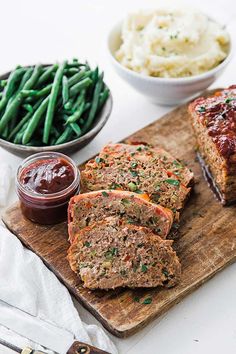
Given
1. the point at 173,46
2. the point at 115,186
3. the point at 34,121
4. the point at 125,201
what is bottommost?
the point at 115,186

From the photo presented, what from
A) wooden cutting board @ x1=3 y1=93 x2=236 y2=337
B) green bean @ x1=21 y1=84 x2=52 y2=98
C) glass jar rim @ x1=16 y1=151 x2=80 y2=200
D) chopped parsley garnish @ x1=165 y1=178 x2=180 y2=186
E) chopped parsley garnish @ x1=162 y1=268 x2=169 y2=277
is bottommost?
wooden cutting board @ x1=3 y1=93 x2=236 y2=337

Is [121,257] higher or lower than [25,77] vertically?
lower

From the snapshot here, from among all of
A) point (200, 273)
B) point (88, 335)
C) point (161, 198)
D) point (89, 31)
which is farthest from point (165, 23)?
point (88, 335)

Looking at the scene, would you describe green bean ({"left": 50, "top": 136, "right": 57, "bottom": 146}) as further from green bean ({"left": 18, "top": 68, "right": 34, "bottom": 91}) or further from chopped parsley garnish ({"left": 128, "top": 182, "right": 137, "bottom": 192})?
chopped parsley garnish ({"left": 128, "top": 182, "right": 137, "bottom": 192})

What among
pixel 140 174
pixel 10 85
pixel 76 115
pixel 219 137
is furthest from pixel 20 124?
pixel 219 137

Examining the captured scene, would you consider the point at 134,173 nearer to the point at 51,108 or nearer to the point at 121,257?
the point at 121,257

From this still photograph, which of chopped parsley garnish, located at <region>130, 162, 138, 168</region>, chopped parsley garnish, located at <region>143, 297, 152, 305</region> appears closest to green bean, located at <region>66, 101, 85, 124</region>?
chopped parsley garnish, located at <region>130, 162, 138, 168</region>
